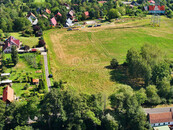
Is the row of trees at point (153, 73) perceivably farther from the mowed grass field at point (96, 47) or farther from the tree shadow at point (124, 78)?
the mowed grass field at point (96, 47)

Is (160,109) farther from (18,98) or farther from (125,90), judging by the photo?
(18,98)

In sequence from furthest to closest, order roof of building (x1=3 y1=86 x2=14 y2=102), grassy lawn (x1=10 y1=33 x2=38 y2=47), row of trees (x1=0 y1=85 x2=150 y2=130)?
1. grassy lawn (x1=10 y1=33 x2=38 y2=47)
2. roof of building (x1=3 y1=86 x2=14 y2=102)
3. row of trees (x1=0 y1=85 x2=150 y2=130)

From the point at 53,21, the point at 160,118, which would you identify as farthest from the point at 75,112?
the point at 53,21

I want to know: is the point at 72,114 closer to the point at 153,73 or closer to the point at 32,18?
the point at 153,73

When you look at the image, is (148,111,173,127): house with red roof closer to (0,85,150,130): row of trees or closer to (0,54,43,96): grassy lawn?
(0,85,150,130): row of trees

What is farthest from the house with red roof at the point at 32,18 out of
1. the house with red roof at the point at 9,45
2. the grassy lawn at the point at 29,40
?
the house with red roof at the point at 9,45

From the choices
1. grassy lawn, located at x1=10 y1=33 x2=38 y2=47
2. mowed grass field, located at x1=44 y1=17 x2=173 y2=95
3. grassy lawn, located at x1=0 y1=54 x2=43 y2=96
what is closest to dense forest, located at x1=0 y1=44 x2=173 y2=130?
mowed grass field, located at x1=44 y1=17 x2=173 y2=95

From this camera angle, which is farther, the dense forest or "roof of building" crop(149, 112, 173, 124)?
"roof of building" crop(149, 112, 173, 124)
